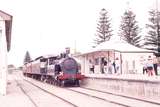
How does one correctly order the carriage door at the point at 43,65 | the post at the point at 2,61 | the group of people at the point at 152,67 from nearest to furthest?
the post at the point at 2,61 < the group of people at the point at 152,67 < the carriage door at the point at 43,65

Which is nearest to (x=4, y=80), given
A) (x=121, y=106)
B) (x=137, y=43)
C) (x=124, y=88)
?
(x=124, y=88)

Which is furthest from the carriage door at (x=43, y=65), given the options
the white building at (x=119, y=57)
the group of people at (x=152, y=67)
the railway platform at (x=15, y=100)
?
the railway platform at (x=15, y=100)

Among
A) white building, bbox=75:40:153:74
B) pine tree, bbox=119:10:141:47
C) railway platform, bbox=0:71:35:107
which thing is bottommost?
railway platform, bbox=0:71:35:107

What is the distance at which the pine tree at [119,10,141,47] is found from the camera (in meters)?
70.5

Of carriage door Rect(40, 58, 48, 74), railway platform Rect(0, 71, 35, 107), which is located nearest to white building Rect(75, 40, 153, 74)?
carriage door Rect(40, 58, 48, 74)

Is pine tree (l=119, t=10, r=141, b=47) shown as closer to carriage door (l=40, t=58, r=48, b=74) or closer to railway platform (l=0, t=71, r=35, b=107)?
carriage door (l=40, t=58, r=48, b=74)

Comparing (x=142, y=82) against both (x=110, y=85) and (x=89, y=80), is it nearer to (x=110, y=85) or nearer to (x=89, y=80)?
(x=110, y=85)

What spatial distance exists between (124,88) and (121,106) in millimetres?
7818

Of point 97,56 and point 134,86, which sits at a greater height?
point 97,56

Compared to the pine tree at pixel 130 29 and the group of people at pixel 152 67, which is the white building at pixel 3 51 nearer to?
the group of people at pixel 152 67

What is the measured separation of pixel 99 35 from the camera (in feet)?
249

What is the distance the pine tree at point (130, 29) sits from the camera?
231ft

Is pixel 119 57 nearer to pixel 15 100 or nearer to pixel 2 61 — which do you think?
pixel 2 61

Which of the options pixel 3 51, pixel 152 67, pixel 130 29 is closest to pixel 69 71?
pixel 152 67
